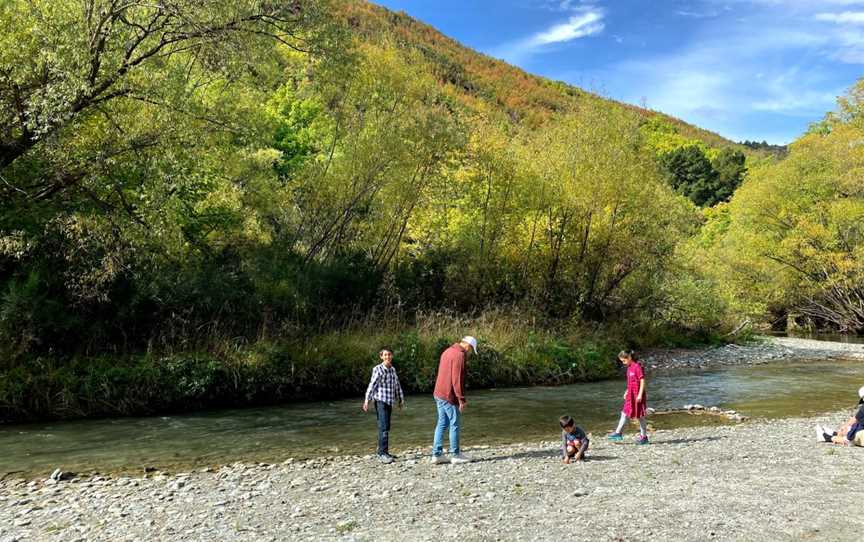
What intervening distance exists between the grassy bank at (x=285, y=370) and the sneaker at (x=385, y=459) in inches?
278

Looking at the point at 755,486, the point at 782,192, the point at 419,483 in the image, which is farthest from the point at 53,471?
the point at 782,192

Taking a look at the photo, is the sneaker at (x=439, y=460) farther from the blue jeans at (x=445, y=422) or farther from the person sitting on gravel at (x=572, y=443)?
the person sitting on gravel at (x=572, y=443)

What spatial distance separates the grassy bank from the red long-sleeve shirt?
815 centimetres

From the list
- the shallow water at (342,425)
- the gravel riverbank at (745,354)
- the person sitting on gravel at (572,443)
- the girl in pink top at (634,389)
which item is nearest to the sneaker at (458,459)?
the person sitting on gravel at (572,443)

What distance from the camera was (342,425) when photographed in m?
13.9

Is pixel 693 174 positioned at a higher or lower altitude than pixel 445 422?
higher

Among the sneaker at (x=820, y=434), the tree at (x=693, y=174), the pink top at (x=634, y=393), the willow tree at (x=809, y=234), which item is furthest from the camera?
the tree at (x=693, y=174)

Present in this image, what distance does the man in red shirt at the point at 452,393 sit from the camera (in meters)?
9.76

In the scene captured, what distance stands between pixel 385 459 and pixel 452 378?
6.08ft

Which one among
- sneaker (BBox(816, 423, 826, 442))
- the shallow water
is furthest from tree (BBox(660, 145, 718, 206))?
sneaker (BBox(816, 423, 826, 442))

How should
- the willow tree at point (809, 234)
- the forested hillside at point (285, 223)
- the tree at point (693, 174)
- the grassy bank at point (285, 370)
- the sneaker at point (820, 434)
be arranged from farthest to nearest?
the tree at point (693, 174) → the willow tree at point (809, 234) → the grassy bank at point (285, 370) → the forested hillside at point (285, 223) → the sneaker at point (820, 434)

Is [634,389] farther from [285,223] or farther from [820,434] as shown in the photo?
[285,223]

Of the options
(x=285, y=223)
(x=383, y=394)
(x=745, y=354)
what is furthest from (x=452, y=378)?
(x=745, y=354)

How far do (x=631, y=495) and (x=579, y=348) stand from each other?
50.4ft
